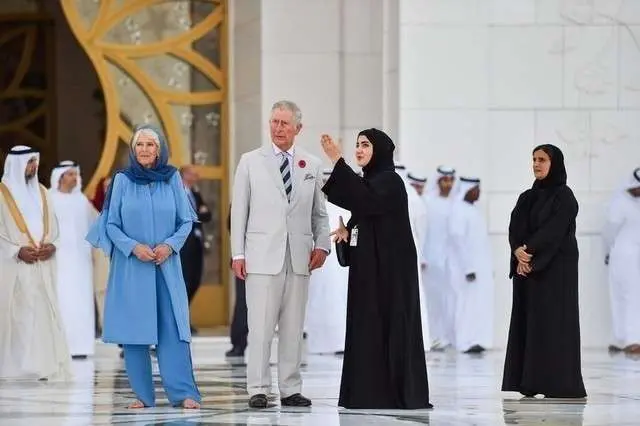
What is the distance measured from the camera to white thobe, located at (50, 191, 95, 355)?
1542cm

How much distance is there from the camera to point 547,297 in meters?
10.8

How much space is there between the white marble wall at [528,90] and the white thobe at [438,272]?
458mm

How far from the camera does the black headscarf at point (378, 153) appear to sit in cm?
973

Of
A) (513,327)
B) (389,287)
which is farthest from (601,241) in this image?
(389,287)

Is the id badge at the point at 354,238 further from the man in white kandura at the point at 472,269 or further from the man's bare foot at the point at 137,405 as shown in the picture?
the man in white kandura at the point at 472,269

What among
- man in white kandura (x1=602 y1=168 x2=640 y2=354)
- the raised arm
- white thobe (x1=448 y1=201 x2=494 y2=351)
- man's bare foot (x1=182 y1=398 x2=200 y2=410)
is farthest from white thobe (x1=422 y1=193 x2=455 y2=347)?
man's bare foot (x1=182 y1=398 x2=200 y2=410)

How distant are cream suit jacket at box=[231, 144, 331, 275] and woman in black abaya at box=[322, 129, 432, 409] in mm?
238

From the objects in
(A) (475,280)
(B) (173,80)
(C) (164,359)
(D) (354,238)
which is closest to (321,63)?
(B) (173,80)

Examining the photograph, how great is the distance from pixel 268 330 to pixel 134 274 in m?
0.85

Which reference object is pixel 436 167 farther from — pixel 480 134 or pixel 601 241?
pixel 601 241

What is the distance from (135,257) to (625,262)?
25.0ft

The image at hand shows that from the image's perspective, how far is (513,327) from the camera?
10922 millimetres

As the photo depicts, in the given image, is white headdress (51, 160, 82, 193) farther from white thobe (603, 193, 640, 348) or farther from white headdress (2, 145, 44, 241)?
white thobe (603, 193, 640, 348)

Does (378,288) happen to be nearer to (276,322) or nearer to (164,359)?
(276,322)
